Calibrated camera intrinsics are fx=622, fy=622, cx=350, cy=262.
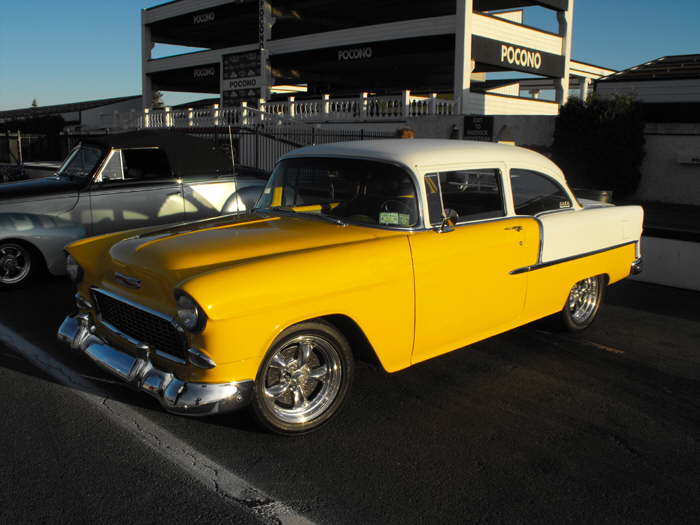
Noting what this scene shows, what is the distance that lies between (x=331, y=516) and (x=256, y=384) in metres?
0.83

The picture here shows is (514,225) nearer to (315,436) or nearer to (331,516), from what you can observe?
(315,436)

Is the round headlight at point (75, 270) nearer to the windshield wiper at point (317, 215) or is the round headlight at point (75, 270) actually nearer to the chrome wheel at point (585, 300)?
the windshield wiper at point (317, 215)

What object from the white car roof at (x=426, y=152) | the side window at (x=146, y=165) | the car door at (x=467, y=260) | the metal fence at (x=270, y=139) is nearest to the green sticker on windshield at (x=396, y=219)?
the car door at (x=467, y=260)

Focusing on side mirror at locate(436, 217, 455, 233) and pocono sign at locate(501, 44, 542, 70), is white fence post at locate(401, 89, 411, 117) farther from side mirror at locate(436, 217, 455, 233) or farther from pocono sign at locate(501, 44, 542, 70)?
side mirror at locate(436, 217, 455, 233)

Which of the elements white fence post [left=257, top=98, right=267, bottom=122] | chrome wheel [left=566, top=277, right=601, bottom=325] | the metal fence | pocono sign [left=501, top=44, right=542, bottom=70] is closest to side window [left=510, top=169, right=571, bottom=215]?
chrome wheel [left=566, top=277, right=601, bottom=325]

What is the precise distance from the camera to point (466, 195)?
4570mm

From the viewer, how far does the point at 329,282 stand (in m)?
3.48

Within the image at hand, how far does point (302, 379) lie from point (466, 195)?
1.89 meters

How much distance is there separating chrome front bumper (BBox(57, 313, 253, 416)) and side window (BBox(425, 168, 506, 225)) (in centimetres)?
176

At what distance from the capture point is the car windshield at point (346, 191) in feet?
13.6

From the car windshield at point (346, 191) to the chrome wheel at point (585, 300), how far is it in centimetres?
219

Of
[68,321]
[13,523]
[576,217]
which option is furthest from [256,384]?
[576,217]

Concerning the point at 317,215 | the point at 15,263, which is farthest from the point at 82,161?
the point at 317,215

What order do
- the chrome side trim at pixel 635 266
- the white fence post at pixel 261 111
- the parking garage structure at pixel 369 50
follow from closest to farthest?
the chrome side trim at pixel 635 266, the parking garage structure at pixel 369 50, the white fence post at pixel 261 111
